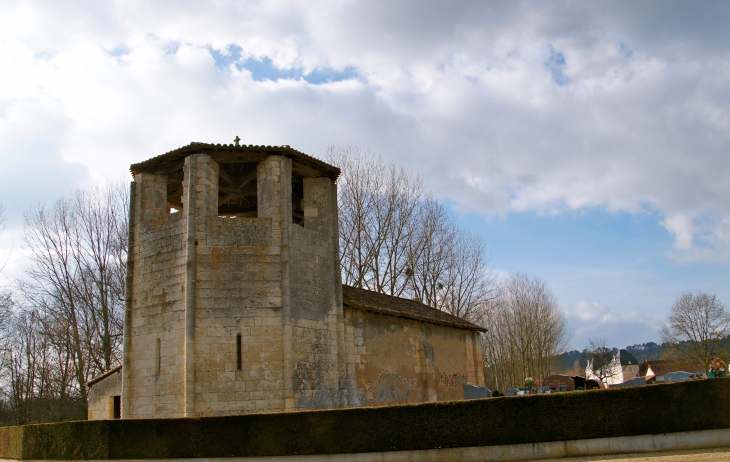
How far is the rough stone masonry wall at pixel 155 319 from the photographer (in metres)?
14.1

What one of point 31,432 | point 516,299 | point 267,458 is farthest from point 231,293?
point 516,299

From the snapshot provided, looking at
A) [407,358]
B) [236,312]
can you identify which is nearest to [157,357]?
[236,312]

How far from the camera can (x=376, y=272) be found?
31734 mm

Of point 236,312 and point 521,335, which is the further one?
point 521,335

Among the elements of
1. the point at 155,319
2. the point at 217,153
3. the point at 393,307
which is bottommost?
the point at 155,319

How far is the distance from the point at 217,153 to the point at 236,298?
3754 millimetres

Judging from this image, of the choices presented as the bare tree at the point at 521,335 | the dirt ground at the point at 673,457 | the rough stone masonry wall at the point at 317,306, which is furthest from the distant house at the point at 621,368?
the dirt ground at the point at 673,457

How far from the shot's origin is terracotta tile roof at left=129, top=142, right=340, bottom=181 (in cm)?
1519

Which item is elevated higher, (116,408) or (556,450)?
(116,408)

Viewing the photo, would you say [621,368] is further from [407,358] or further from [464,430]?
[464,430]

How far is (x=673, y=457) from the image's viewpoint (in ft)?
32.1

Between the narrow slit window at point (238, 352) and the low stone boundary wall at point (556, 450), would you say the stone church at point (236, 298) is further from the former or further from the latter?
the low stone boundary wall at point (556, 450)

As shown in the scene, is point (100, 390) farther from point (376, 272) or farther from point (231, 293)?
→ point (376, 272)

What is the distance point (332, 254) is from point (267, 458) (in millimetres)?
6016
